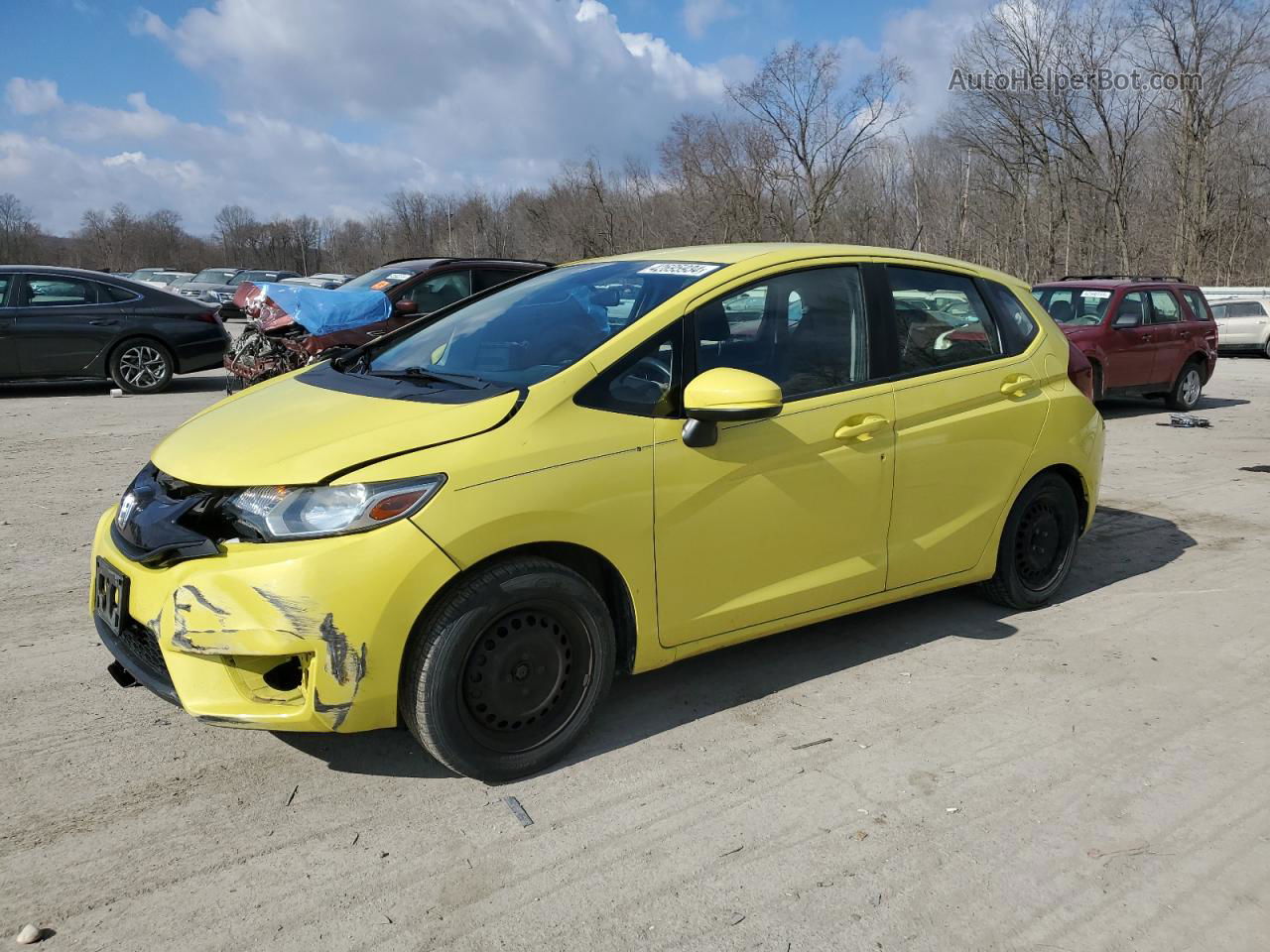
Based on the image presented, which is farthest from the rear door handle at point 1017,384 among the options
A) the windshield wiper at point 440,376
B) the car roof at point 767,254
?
the windshield wiper at point 440,376

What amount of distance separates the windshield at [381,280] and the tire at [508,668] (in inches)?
360

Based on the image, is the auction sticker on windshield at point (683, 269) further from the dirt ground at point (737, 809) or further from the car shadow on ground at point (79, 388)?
the car shadow on ground at point (79, 388)

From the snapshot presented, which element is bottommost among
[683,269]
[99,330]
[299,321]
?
[99,330]

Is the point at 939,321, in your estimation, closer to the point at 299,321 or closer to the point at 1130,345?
the point at 299,321

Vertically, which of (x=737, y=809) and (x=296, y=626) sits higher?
(x=296, y=626)

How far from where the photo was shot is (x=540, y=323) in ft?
12.7

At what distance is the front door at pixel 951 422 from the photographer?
13.6 ft

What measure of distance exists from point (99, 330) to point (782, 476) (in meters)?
11.3

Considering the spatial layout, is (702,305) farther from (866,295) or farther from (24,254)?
(24,254)

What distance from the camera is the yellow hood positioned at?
9.79 ft

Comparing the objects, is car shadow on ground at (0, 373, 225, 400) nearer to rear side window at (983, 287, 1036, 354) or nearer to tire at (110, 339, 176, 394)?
tire at (110, 339, 176, 394)

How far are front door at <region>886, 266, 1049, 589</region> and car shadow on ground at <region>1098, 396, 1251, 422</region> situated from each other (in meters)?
8.88

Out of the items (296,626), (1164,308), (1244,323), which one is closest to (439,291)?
(1164,308)

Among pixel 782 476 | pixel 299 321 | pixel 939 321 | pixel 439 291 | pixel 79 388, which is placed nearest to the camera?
pixel 782 476
